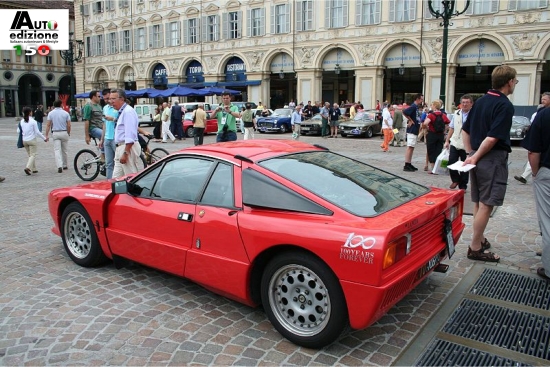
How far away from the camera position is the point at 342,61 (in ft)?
115

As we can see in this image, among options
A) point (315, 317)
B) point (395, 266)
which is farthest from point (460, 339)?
point (315, 317)

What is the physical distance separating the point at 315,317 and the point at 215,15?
40572mm

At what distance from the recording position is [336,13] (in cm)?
3409

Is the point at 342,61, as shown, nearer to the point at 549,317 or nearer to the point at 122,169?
the point at 122,169

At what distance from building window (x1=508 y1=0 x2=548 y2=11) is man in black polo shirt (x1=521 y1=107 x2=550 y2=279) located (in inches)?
1039

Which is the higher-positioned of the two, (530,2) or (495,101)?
(530,2)

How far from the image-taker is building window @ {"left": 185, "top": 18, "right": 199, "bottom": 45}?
4212 centimetres

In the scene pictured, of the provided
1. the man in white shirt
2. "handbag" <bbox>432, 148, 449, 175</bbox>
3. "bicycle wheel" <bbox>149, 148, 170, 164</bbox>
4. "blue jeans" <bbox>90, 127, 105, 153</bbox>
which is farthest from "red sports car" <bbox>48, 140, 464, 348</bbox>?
"handbag" <bbox>432, 148, 449, 175</bbox>

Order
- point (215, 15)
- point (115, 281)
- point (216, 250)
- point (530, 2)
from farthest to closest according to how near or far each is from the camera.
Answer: point (215, 15) → point (530, 2) → point (115, 281) → point (216, 250)

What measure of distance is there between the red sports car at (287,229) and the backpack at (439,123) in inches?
271

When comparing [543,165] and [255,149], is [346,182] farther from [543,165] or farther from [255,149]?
[543,165]

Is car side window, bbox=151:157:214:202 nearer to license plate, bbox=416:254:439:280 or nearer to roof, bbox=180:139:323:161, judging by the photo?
roof, bbox=180:139:323:161

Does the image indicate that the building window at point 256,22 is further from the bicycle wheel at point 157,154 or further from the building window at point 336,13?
the bicycle wheel at point 157,154

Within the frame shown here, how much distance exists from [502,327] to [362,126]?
2043 centimetres
